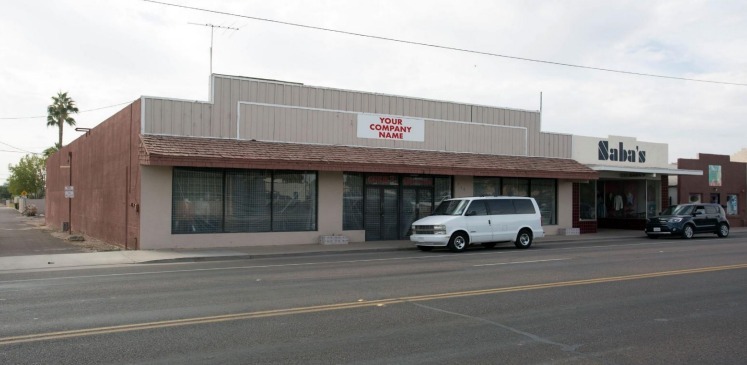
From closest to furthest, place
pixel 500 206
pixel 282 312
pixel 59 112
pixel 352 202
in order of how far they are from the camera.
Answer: pixel 282 312 < pixel 500 206 < pixel 352 202 < pixel 59 112

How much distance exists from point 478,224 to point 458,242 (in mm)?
1024

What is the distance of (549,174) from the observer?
2633 centimetres

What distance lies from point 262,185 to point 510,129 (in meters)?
12.4

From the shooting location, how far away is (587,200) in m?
30.5

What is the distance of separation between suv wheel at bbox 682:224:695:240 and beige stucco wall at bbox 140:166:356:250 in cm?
1575

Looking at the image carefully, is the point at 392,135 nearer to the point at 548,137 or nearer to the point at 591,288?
the point at 548,137

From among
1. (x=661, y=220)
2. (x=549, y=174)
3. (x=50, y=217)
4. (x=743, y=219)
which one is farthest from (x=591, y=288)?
(x=50, y=217)

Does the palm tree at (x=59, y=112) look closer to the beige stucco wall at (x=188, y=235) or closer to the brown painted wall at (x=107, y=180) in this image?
the brown painted wall at (x=107, y=180)

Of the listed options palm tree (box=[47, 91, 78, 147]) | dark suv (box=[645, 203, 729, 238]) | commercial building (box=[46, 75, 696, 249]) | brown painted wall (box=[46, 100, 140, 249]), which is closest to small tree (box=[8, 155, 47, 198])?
palm tree (box=[47, 91, 78, 147])

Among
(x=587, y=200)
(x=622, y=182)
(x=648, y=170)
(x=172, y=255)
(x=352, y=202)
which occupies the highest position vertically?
(x=648, y=170)

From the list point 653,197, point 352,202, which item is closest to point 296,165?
point 352,202

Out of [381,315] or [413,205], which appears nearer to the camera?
[381,315]

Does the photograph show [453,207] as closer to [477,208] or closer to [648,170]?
[477,208]

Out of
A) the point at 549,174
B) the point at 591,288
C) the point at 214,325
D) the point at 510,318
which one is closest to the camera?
the point at 214,325
